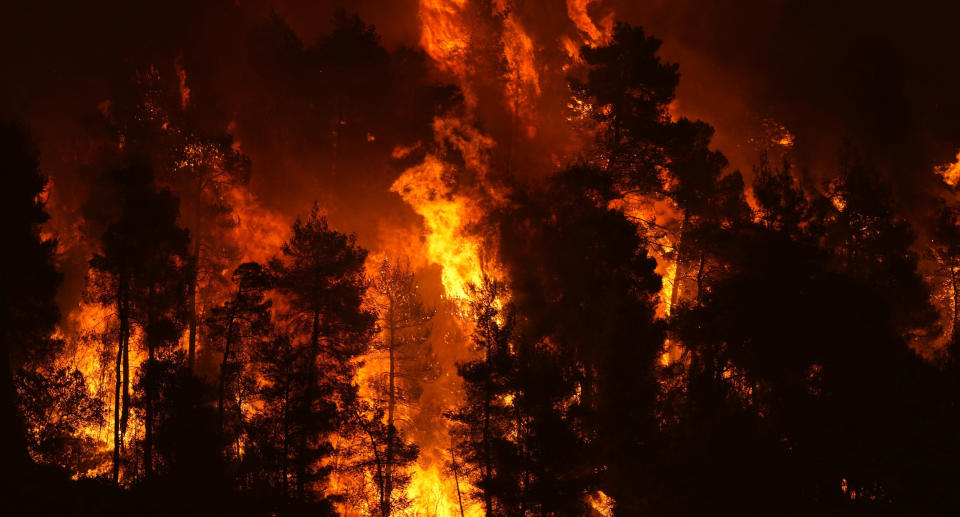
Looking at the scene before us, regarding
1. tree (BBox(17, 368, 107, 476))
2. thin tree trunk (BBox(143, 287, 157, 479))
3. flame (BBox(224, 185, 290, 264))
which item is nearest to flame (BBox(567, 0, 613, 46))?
flame (BBox(224, 185, 290, 264))

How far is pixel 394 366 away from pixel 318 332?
6.40 metres

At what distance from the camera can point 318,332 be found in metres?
20.0

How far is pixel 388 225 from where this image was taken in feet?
121

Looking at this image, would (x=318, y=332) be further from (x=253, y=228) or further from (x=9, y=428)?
(x=253, y=228)

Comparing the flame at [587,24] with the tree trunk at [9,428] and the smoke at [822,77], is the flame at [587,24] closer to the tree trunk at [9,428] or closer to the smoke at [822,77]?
the smoke at [822,77]

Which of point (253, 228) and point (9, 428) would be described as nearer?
point (9, 428)

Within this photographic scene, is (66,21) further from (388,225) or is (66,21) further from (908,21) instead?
(908,21)

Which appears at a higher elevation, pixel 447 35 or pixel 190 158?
pixel 447 35

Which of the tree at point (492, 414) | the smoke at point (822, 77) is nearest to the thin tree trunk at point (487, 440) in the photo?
the tree at point (492, 414)

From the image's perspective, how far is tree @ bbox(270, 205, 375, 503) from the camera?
18.4m

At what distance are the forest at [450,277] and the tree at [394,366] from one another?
17 centimetres

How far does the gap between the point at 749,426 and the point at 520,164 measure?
73.2 feet

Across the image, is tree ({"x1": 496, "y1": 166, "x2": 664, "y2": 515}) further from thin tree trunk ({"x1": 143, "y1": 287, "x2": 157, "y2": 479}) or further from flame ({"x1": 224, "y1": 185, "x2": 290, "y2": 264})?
flame ({"x1": 224, "y1": 185, "x2": 290, "y2": 264})

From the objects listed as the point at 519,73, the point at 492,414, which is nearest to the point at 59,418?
the point at 492,414
